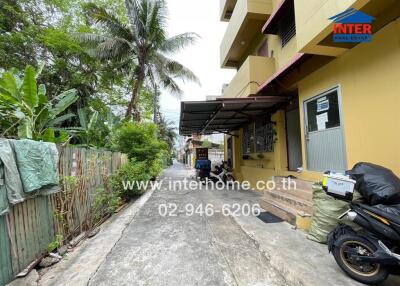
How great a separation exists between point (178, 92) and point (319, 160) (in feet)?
32.3

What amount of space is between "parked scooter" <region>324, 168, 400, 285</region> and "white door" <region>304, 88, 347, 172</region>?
5.60 feet

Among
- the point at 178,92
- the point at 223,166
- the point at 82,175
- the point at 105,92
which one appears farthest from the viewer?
the point at 105,92

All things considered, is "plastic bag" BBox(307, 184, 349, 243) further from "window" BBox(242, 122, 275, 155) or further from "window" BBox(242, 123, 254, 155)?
"window" BBox(242, 123, 254, 155)

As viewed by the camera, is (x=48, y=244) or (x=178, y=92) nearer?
(x=48, y=244)

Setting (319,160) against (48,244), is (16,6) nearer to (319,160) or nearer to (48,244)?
(48,244)

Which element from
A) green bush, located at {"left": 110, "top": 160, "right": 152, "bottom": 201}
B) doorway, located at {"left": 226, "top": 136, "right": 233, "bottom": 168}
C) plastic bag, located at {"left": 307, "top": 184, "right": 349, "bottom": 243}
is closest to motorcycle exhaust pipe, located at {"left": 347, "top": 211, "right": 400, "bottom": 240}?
plastic bag, located at {"left": 307, "top": 184, "right": 349, "bottom": 243}

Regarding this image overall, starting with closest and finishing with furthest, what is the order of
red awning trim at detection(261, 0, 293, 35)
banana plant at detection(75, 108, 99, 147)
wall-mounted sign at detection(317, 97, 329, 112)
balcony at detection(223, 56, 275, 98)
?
wall-mounted sign at detection(317, 97, 329, 112) < red awning trim at detection(261, 0, 293, 35) < balcony at detection(223, 56, 275, 98) < banana plant at detection(75, 108, 99, 147)

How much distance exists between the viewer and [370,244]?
7.46ft

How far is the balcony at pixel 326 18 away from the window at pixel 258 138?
3.52 metres

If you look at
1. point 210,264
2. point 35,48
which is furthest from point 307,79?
point 35,48

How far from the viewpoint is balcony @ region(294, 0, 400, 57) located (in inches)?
115

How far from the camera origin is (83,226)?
416 cm

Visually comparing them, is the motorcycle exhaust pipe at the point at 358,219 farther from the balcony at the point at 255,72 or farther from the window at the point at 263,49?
the window at the point at 263,49

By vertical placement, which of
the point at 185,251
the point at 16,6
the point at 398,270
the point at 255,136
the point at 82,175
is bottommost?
the point at 185,251
